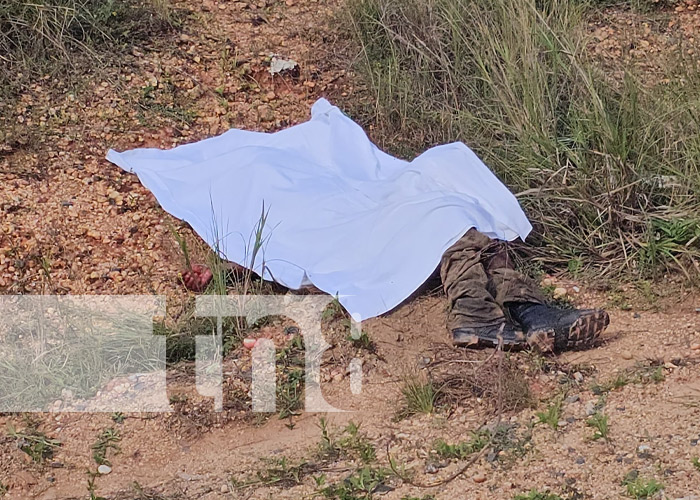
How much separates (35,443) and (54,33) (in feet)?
9.22

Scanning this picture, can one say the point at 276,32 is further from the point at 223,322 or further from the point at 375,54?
the point at 223,322

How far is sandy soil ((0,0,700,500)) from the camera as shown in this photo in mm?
2703

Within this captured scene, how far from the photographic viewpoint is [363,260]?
374cm

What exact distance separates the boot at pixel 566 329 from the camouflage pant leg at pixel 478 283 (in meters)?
0.14

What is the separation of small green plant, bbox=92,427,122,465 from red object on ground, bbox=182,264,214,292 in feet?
2.72

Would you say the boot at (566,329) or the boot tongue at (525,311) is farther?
the boot tongue at (525,311)

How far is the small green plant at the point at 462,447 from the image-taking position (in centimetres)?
275

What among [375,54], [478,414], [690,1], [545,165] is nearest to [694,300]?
[545,165]

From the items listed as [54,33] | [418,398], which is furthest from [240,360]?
[54,33]

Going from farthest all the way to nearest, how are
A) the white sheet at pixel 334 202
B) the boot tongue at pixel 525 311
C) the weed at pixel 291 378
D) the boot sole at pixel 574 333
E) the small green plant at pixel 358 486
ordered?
the white sheet at pixel 334 202 < the boot tongue at pixel 525 311 < the boot sole at pixel 574 333 < the weed at pixel 291 378 < the small green plant at pixel 358 486

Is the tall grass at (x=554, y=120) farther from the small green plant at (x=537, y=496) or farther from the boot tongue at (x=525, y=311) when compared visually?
the small green plant at (x=537, y=496)

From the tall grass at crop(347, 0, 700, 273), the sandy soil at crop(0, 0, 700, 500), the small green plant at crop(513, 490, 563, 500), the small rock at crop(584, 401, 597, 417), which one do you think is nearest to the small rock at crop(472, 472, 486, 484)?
the sandy soil at crop(0, 0, 700, 500)

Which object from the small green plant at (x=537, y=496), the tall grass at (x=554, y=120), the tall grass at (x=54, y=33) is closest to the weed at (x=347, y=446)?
the small green plant at (x=537, y=496)

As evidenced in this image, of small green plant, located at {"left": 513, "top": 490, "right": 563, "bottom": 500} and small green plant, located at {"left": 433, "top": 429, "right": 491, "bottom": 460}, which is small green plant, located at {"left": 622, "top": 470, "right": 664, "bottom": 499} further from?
small green plant, located at {"left": 433, "top": 429, "right": 491, "bottom": 460}
